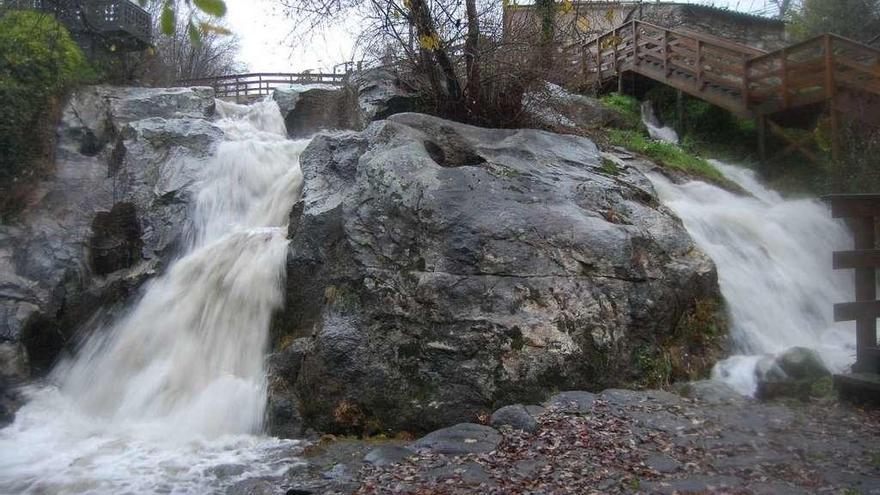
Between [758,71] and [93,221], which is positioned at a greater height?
[758,71]

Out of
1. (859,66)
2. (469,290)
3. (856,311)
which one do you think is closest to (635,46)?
(859,66)

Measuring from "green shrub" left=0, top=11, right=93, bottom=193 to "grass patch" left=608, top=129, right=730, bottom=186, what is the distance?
11.1 m

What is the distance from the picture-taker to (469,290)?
23.9 ft

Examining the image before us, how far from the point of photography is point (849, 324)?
29.5 feet

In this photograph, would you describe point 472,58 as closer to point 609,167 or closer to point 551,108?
point 551,108

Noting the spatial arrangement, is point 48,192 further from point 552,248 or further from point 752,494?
point 752,494

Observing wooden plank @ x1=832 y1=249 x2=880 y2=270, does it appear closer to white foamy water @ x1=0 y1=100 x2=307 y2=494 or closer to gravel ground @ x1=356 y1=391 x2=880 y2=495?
gravel ground @ x1=356 y1=391 x2=880 y2=495

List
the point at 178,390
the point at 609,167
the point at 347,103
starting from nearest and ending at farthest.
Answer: the point at 178,390
the point at 609,167
the point at 347,103

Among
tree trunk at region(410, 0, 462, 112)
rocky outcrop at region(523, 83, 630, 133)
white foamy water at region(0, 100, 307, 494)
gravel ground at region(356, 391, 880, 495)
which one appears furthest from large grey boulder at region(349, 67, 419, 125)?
gravel ground at region(356, 391, 880, 495)

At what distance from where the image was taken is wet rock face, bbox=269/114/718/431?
693 centimetres

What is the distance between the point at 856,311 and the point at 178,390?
7.15 meters

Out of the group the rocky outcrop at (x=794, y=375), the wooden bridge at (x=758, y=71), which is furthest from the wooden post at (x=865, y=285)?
the wooden bridge at (x=758, y=71)

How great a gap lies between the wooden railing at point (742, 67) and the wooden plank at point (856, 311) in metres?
5.54

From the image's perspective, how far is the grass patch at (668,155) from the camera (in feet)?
44.7
